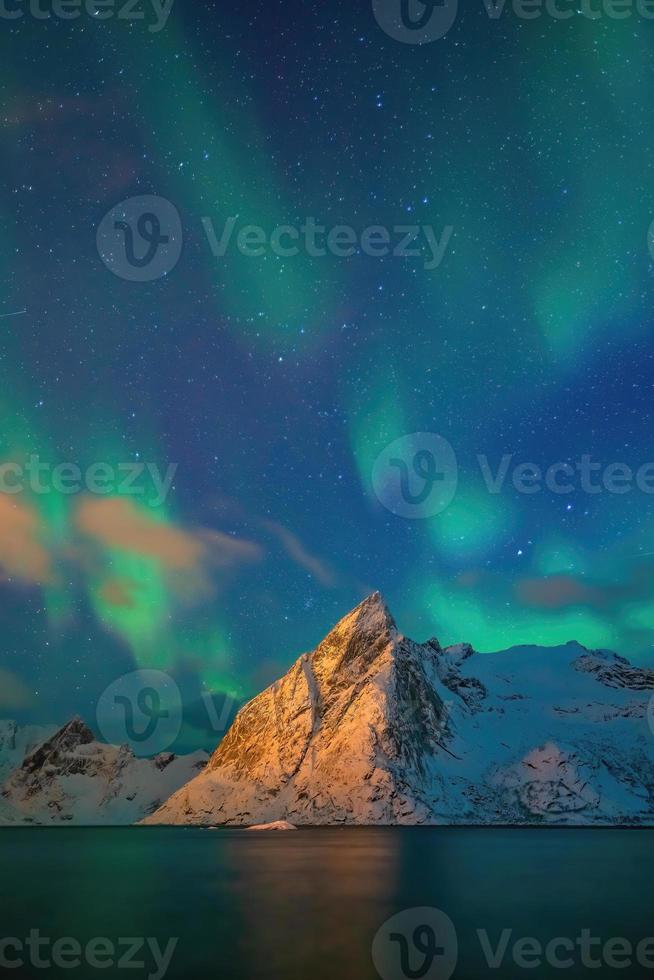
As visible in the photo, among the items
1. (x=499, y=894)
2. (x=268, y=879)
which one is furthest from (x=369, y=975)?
(x=268, y=879)

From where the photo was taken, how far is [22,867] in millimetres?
104125

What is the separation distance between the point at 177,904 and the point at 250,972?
28.6 meters

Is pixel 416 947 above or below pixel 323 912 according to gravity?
above

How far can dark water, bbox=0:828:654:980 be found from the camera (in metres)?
35.6

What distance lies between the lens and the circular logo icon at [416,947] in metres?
33.5

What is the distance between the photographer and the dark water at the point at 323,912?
3556cm

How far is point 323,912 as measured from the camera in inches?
2164

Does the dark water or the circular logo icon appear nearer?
the circular logo icon

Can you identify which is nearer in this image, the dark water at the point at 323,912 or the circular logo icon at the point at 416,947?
the circular logo icon at the point at 416,947

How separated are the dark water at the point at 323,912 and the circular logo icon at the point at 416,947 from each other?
0.58 ft

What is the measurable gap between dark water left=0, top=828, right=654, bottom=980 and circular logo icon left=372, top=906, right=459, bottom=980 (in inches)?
7.0

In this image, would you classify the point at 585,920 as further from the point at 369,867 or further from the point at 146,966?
the point at 369,867

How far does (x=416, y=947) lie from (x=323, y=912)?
53.3ft

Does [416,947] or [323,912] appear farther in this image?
[323,912]
